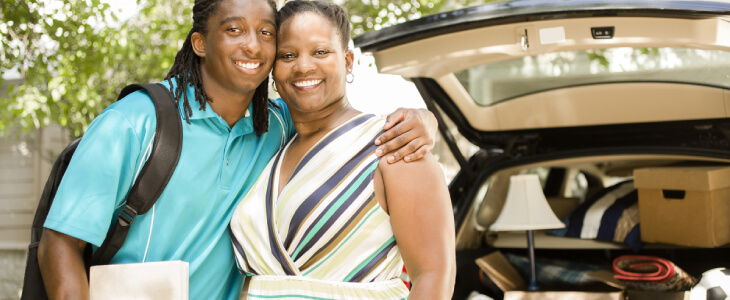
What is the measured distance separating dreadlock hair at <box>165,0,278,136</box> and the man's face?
0.13 feet

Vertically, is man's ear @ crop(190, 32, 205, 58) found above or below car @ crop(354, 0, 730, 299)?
above

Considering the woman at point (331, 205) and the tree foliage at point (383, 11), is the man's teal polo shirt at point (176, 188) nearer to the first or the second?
the woman at point (331, 205)

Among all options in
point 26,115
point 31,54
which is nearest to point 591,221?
point 31,54

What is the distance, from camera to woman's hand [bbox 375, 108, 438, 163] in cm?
186

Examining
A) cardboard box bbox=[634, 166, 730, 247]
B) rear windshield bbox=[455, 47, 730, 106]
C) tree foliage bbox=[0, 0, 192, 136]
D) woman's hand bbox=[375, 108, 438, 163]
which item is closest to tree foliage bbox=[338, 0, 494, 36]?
tree foliage bbox=[0, 0, 192, 136]

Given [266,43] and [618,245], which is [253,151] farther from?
[618,245]

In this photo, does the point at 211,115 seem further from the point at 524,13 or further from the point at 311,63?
the point at 524,13

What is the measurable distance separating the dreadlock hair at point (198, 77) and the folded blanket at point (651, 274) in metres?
2.26

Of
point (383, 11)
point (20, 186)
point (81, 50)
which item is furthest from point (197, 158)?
point (20, 186)

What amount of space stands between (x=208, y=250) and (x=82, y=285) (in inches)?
14.7

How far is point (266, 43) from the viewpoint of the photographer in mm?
2121

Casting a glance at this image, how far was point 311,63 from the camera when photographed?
204cm

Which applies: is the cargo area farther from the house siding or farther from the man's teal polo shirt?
the house siding

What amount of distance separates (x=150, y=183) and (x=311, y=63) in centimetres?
59
